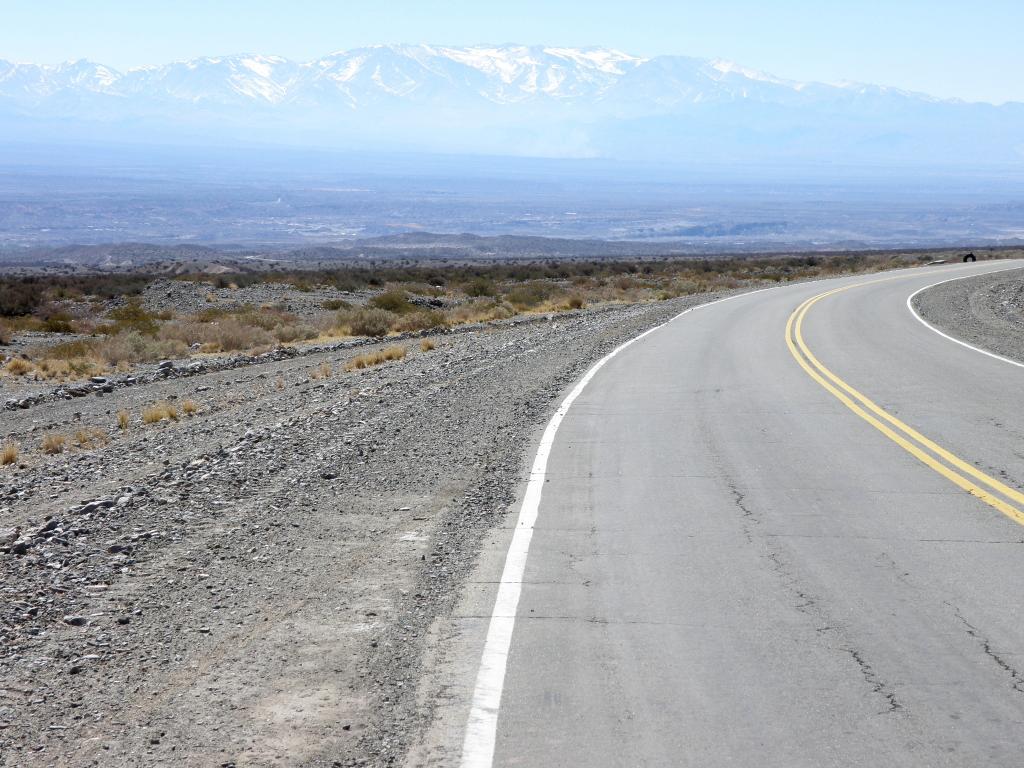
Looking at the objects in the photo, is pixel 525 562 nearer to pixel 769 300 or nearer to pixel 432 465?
pixel 432 465

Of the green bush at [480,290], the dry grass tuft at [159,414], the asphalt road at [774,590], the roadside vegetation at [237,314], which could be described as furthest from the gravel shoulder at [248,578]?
the green bush at [480,290]

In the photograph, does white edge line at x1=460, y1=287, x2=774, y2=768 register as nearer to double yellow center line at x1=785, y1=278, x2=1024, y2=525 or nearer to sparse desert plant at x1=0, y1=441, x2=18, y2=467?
double yellow center line at x1=785, y1=278, x2=1024, y2=525

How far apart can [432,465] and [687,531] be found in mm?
3471

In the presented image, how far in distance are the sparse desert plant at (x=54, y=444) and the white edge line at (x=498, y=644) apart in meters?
8.43

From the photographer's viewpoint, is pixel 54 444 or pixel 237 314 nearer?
pixel 54 444

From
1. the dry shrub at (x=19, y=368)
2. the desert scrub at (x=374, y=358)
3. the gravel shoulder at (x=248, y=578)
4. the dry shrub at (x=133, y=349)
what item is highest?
the gravel shoulder at (x=248, y=578)

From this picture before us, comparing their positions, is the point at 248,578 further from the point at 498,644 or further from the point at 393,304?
the point at 393,304

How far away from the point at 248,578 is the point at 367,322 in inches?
973

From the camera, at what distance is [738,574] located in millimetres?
6754

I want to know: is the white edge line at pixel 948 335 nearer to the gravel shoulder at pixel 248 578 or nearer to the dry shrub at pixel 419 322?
the gravel shoulder at pixel 248 578

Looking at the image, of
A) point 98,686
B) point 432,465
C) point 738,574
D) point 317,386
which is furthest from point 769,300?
point 98,686

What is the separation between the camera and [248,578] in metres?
7.03

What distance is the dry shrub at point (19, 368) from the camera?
24594 mm

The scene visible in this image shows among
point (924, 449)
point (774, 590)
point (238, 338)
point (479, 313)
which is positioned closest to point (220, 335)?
point (238, 338)
